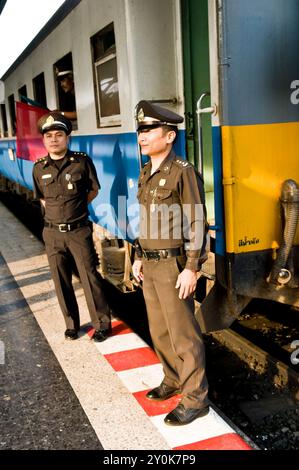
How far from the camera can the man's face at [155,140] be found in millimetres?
2943

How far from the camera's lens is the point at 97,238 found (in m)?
6.16

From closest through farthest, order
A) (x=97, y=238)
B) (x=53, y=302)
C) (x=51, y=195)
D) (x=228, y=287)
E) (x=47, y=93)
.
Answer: (x=228, y=287) → (x=51, y=195) → (x=53, y=302) → (x=97, y=238) → (x=47, y=93)

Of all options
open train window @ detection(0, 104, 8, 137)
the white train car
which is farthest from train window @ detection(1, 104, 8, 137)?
the white train car

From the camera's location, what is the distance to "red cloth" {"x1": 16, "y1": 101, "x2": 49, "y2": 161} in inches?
279

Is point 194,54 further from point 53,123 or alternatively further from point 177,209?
point 177,209

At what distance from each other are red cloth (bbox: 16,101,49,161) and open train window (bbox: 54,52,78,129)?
0.95 feet

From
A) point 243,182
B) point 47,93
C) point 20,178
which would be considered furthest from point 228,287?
point 20,178

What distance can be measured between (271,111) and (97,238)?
121 inches

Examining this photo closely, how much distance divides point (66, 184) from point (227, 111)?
1414mm

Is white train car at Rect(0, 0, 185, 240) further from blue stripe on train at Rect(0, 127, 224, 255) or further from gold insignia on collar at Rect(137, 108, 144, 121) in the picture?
gold insignia on collar at Rect(137, 108, 144, 121)

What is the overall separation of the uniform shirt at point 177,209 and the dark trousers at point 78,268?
→ 124 centimetres

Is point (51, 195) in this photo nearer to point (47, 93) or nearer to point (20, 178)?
point (47, 93)

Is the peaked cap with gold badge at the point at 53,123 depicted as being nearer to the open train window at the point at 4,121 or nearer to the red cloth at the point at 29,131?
the red cloth at the point at 29,131

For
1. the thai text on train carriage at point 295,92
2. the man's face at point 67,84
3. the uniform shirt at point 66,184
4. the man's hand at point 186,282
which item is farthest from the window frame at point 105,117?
the man's hand at point 186,282
